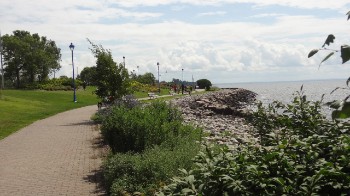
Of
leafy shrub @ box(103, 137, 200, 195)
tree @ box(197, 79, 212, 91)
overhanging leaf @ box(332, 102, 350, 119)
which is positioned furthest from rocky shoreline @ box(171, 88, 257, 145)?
tree @ box(197, 79, 212, 91)

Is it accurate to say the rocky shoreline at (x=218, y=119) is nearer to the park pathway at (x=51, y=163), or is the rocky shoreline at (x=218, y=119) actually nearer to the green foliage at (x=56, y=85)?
the park pathway at (x=51, y=163)

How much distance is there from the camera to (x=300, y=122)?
4387mm

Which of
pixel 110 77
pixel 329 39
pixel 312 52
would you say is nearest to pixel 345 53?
pixel 329 39

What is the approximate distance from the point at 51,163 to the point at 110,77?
11485mm

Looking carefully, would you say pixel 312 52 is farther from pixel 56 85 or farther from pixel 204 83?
pixel 204 83

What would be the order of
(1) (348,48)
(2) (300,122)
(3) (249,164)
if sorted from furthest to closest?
(2) (300,122)
(3) (249,164)
(1) (348,48)

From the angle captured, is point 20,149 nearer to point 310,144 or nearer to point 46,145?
point 46,145

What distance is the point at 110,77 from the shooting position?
22.7m

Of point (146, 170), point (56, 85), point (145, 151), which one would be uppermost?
point (56, 85)

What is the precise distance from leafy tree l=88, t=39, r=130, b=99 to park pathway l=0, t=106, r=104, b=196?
158 inches

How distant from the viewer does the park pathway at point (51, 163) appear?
8.97 m

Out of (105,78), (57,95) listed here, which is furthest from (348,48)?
(57,95)

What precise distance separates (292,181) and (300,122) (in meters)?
1.52

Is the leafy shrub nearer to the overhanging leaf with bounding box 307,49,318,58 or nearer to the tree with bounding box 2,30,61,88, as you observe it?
the overhanging leaf with bounding box 307,49,318,58
